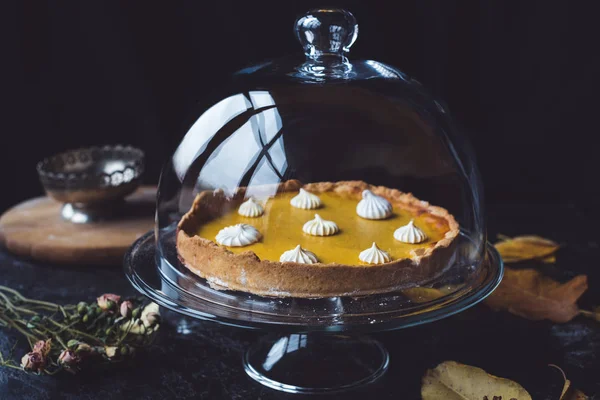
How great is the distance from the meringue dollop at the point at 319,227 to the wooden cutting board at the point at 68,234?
1055 millimetres

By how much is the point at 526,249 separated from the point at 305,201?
1.16m

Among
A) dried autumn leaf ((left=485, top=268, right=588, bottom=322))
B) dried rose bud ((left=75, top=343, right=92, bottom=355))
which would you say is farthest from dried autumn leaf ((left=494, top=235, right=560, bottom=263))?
dried rose bud ((left=75, top=343, right=92, bottom=355))

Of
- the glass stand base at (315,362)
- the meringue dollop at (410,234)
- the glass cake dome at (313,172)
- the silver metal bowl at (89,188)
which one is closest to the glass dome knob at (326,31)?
the glass cake dome at (313,172)

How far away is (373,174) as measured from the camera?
2.71 meters

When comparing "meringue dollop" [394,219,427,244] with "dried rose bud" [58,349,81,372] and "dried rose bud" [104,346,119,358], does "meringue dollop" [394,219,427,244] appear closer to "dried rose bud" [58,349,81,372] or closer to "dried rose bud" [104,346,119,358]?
"dried rose bud" [104,346,119,358]

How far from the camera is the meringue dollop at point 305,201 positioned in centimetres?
264

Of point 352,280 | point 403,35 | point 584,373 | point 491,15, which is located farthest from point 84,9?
point 584,373

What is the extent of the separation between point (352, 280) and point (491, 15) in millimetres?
2541

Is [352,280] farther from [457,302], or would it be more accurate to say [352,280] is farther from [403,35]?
[403,35]

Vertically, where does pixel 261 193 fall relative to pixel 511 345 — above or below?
above

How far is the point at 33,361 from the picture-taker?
232 centimetres

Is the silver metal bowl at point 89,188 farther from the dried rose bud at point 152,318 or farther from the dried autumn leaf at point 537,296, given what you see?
the dried autumn leaf at point 537,296

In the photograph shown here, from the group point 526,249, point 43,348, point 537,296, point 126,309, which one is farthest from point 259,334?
point 526,249

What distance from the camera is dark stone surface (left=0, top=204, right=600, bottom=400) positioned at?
7.75ft
